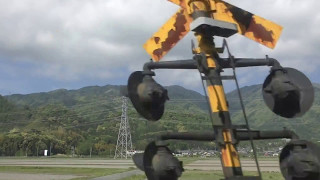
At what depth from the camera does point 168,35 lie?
6031 millimetres

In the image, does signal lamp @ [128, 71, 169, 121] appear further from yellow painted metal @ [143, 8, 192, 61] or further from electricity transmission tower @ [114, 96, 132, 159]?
electricity transmission tower @ [114, 96, 132, 159]

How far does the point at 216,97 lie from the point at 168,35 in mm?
1347

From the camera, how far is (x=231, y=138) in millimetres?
5121

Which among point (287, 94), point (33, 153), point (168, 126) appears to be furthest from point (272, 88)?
point (168, 126)

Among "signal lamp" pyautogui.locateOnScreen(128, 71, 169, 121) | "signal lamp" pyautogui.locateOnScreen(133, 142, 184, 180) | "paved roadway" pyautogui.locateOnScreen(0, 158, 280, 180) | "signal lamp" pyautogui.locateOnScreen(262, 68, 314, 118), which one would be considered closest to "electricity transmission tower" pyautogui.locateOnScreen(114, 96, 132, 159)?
"paved roadway" pyautogui.locateOnScreen(0, 158, 280, 180)

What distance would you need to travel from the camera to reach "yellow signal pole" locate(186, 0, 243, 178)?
5.05 metres

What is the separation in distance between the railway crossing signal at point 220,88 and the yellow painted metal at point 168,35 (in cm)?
2

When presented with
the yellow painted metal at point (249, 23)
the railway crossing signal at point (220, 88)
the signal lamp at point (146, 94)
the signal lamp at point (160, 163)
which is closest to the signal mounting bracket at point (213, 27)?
the railway crossing signal at point (220, 88)

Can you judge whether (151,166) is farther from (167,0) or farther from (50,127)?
(50,127)

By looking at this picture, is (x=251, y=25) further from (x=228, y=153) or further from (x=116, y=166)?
(x=116, y=166)

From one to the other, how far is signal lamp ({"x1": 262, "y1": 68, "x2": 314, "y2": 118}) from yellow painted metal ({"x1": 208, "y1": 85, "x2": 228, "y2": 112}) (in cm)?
65

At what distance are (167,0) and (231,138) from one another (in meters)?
2.53

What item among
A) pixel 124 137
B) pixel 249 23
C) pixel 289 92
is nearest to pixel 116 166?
pixel 124 137

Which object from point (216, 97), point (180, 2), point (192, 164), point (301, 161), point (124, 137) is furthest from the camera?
point (124, 137)
